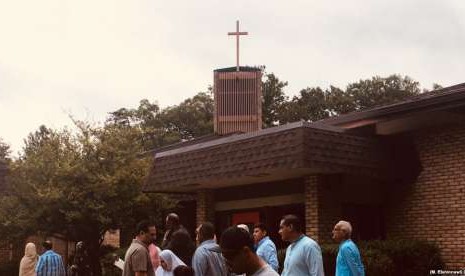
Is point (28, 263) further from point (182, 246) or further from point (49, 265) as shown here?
point (182, 246)

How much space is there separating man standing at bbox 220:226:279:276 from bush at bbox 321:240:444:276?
9.84 meters

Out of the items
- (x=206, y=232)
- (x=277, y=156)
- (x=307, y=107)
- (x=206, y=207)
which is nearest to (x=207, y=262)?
(x=206, y=232)

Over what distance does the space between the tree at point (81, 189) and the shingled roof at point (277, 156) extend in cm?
230

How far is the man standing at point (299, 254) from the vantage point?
24.6ft

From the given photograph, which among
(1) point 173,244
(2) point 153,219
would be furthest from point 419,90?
(1) point 173,244

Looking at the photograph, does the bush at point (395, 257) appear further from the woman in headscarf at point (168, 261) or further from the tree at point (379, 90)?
the tree at point (379, 90)

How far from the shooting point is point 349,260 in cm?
865

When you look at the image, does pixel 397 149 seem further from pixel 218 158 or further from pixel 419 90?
pixel 419 90

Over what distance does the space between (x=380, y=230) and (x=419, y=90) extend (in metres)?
39.4

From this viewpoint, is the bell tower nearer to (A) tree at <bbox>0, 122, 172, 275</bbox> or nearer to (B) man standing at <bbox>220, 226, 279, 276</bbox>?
(A) tree at <bbox>0, 122, 172, 275</bbox>

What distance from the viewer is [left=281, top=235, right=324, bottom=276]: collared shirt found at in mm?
7496

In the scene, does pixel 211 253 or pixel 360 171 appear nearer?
pixel 211 253

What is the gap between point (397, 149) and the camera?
15617 mm

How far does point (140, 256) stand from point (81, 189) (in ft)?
35.3
